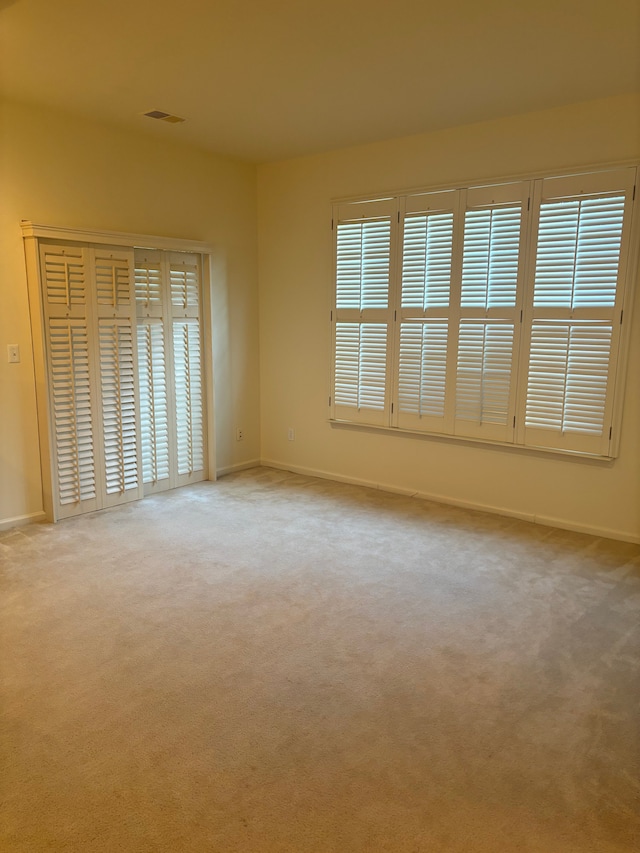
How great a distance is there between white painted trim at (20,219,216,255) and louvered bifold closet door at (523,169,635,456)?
8.51 ft

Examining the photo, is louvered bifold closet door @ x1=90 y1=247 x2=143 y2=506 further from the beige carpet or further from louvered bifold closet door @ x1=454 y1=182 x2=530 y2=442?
louvered bifold closet door @ x1=454 y1=182 x2=530 y2=442

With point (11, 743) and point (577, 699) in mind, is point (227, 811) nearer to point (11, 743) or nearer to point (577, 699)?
point (11, 743)

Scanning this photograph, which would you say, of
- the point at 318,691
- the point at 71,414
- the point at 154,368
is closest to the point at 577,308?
the point at 318,691

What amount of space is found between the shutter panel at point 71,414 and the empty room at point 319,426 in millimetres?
24

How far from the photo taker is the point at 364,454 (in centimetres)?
521

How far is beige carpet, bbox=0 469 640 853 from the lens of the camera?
5.98ft

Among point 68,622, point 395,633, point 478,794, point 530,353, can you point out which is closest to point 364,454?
point 530,353

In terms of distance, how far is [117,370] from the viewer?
4.48m

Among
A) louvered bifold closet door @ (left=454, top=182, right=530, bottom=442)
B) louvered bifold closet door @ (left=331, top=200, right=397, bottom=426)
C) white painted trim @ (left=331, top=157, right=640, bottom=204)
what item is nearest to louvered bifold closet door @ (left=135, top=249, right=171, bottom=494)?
louvered bifold closet door @ (left=331, top=200, right=397, bottom=426)

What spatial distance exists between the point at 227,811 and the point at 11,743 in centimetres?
84

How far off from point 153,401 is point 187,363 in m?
0.46

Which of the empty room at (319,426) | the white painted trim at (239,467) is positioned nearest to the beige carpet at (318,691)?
the empty room at (319,426)

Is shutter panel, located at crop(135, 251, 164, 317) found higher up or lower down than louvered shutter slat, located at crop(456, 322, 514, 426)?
higher up

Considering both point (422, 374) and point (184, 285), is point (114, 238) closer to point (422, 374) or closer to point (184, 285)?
point (184, 285)
